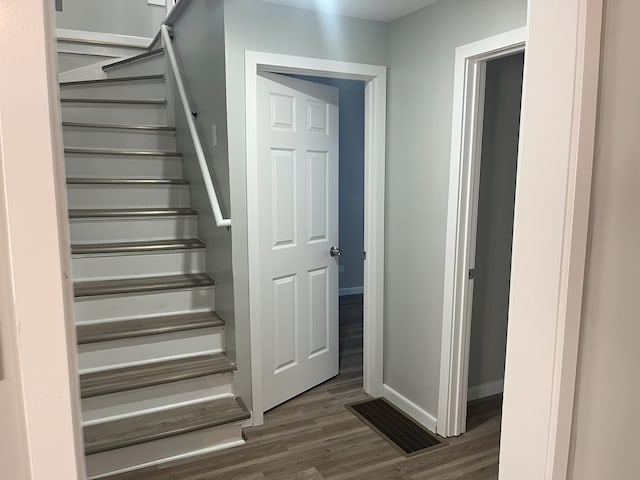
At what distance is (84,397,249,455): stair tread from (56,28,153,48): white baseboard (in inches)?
127

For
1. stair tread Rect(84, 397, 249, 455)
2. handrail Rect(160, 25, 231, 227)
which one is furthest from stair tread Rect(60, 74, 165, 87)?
stair tread Rect(84, 397, 249, 455)

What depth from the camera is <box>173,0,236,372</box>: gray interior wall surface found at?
257 centimetres

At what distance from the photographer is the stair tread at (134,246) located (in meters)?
2.77

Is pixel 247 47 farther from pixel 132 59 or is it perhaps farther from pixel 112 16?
pixel 112 16

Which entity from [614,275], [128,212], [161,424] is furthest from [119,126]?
[614,275]

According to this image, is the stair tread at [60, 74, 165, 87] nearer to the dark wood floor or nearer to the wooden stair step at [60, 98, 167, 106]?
the wooden stair step at [60, 98, 167, 106]

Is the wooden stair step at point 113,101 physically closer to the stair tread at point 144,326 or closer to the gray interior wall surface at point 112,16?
the gray interior wall surface at point 112,16

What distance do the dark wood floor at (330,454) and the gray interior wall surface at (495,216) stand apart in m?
0.35

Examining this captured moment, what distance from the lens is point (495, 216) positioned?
3.02 meters

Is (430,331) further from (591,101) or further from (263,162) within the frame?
(591,101)

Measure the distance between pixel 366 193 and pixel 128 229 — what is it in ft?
4.90

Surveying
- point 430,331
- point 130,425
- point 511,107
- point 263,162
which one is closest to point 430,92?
point 511,107

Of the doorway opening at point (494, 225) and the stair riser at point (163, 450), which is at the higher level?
the doorway opening at point (494, 225)

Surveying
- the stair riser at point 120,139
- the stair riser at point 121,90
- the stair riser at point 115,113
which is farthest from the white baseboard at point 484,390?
the stair riser at point 121,90
